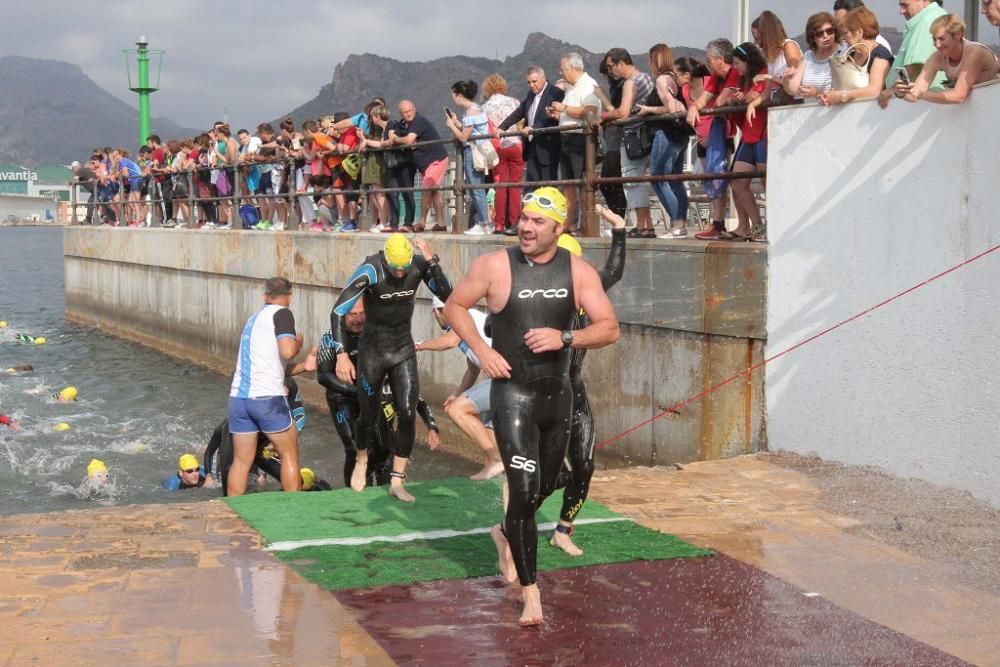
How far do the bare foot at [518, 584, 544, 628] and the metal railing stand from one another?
17.6 ft

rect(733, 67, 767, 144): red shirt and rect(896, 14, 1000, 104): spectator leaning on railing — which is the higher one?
rect(896, 14, 1000, 104): spectator leaning on railing

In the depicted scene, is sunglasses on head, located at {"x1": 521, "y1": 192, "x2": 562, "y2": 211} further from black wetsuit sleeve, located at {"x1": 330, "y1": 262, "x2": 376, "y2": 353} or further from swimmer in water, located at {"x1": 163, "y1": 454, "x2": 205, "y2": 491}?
swimmer in water, located at {"x1": 163, "y1": 454, "x2": 205, "y2": 491}

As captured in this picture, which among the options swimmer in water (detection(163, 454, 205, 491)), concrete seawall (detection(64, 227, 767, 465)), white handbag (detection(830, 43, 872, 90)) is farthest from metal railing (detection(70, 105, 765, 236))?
swimmer in water (detection(163, 454, 205, 491))

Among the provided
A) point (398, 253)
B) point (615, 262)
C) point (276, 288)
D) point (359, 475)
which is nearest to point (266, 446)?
point (359, 475)

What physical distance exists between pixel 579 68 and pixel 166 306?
16.3 meters

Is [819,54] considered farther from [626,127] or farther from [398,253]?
[398,253]

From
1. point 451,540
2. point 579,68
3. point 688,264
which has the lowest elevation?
point 451,540

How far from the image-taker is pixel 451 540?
326 inches

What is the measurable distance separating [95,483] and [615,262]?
8.83 meters

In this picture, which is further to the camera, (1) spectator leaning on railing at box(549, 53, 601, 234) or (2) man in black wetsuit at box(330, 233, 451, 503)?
(1) spectator leaning on railing at box(549, 53, 601, 234)

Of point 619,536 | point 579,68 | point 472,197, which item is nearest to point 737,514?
point 619,536

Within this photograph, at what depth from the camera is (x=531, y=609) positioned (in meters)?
6.50

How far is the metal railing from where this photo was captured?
1240 cm

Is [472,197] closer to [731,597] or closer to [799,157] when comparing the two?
[799,157]
